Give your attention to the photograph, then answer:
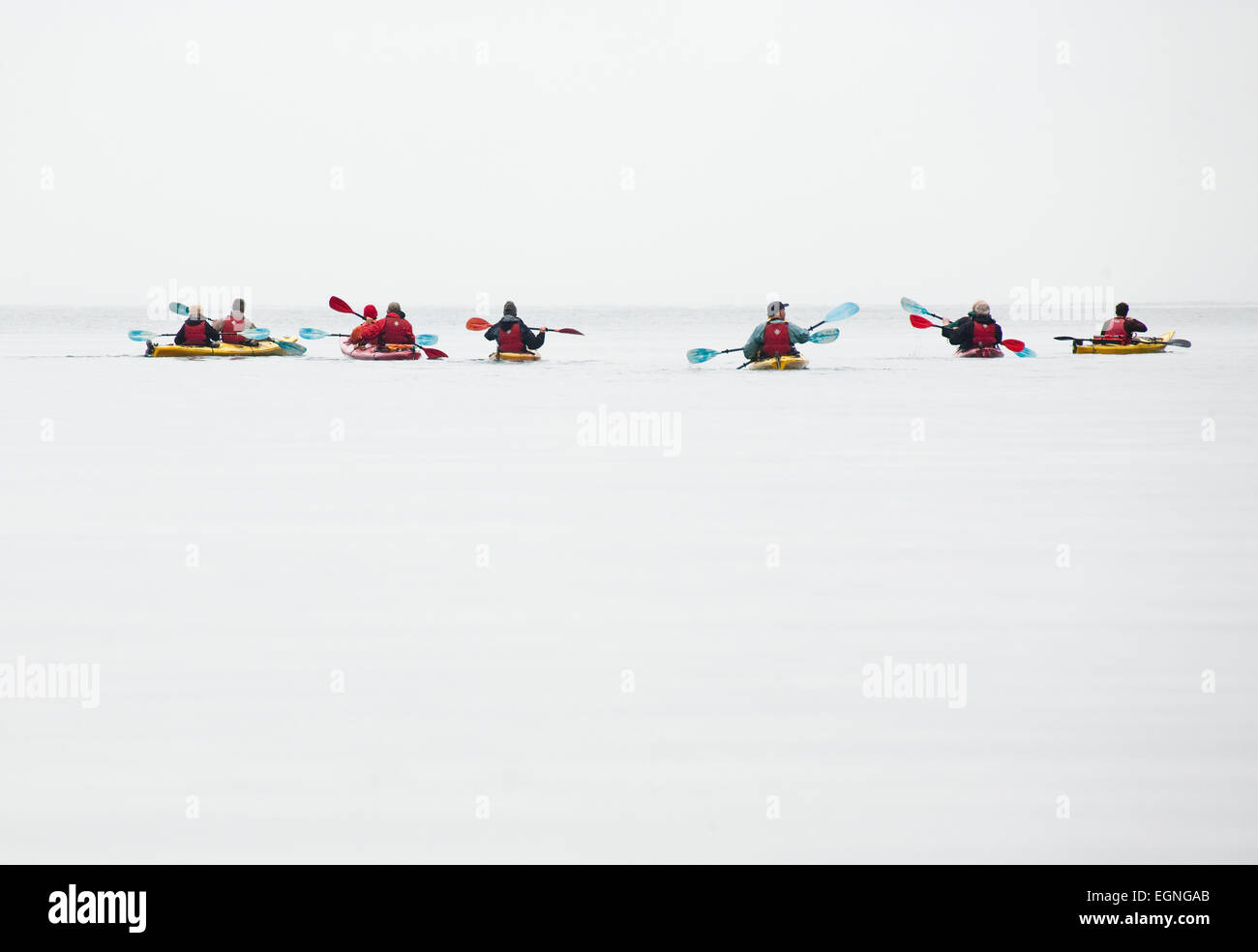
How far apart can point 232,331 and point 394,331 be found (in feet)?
12.1

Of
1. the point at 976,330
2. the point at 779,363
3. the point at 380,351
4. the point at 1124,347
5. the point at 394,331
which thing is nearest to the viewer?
the point at 779,363

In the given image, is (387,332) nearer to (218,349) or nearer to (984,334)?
(218,349)

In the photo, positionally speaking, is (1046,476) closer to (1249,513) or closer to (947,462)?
(947,462)

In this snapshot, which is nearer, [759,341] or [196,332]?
[759,341]

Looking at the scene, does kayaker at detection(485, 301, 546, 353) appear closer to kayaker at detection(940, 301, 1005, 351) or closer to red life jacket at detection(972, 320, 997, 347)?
kayaker at detection(940, 301, 1005, 351)

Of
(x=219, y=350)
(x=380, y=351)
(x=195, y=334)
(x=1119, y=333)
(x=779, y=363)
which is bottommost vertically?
(x=779, y=363)

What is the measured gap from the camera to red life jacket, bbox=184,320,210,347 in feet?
96.7

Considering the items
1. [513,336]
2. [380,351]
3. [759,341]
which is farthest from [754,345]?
[380,351]

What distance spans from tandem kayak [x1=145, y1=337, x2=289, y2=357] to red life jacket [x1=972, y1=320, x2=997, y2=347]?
15.8 m

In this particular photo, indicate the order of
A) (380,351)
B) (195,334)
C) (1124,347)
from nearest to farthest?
(195,334) → (380,351) → (1124,347)

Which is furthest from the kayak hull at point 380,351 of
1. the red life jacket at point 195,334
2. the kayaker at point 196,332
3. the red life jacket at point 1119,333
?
the red life jacket at point 1119,333

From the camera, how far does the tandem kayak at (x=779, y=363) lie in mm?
28094

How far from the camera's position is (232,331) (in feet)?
98.5

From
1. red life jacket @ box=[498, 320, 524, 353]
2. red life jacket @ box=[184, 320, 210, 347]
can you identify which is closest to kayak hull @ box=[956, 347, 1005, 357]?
red life jacket @ box=[498, 320, 524, 353]
